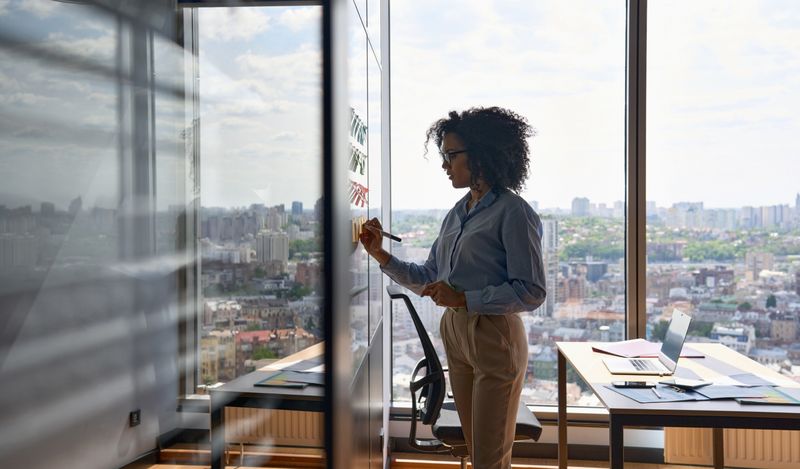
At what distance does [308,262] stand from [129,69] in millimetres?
583

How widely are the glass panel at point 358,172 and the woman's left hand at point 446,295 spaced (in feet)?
0.78

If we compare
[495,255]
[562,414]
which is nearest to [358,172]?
[495,255]

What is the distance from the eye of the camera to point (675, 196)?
330cm

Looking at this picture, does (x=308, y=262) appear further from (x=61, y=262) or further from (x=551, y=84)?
(x=551, y=84)

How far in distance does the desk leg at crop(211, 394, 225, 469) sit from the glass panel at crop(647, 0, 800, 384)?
3.02 meters

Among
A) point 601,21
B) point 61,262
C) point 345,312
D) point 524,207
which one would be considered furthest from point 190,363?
point 601,21

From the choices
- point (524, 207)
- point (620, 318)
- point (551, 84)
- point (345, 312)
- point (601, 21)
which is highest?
point (601, 21)

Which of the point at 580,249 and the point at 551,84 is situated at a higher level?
the point at 551,84

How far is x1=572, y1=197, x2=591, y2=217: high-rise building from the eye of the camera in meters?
3.39

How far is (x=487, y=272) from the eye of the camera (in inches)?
82.0

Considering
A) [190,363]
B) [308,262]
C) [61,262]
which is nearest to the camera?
[61,262]

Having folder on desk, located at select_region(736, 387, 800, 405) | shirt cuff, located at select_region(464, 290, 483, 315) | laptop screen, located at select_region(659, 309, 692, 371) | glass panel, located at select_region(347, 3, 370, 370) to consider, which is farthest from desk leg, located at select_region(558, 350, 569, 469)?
glass panel, located at select_region(347, 3, 370, 370)

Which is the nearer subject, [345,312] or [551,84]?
[345,312]

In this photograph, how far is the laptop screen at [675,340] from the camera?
2337 mm
